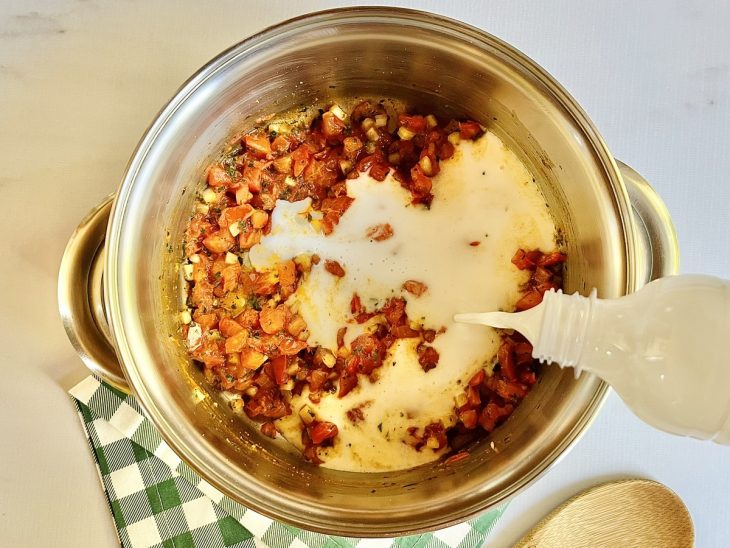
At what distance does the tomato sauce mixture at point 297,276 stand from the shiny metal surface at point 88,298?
189 millimetres

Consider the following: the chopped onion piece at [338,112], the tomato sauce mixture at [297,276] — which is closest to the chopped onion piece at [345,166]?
the tomato sauce mixture at [297,276]

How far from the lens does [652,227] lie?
1482 millimetres

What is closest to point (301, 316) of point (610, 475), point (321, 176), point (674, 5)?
point (321, 176)

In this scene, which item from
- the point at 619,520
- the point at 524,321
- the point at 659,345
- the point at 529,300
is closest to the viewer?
the point at 659,345

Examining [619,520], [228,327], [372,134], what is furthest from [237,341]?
A: [619,520]

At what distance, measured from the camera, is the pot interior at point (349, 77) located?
1263 millimetres

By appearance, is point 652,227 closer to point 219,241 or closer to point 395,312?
point 395,312

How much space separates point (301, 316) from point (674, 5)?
1.26 meters

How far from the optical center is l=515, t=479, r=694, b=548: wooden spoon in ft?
5.20

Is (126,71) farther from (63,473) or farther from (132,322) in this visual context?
(63,473)

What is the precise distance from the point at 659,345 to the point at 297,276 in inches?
32.3

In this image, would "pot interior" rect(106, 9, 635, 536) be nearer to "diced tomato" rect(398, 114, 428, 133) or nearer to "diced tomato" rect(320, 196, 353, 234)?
"diced tomato" rect(398, 114, 428, 133)

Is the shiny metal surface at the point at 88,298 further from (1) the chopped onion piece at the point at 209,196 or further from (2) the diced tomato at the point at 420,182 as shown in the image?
(2) the diced tomato at the point at 420,182

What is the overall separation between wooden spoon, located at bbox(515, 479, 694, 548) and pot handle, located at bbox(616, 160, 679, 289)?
553mm
